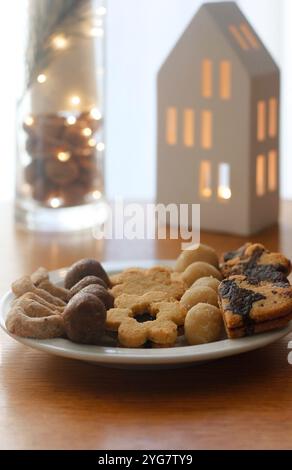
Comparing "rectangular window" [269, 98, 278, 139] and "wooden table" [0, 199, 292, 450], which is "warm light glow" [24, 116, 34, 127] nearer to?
"rectangular window" [269, 98, 278, 139]

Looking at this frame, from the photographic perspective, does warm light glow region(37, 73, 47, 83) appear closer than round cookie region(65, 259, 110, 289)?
No

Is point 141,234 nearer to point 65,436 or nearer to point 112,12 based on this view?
point 65,436

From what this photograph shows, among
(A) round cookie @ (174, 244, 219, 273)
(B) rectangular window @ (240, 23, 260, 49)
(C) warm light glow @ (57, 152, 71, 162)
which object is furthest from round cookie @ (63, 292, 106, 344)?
(B) rectangular window @ (240, 23, 260, 49)

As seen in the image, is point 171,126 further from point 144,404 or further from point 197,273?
point 144,404

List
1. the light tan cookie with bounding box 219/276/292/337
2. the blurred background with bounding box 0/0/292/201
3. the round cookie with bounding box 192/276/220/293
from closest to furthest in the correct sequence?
the light tan cookie with bounding box 219/276/292/337 < the round cookie with bounding box 192/276/220/293 < the blurred background with bounding box 0/0/292/201

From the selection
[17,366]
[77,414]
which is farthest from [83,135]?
[77,414]
